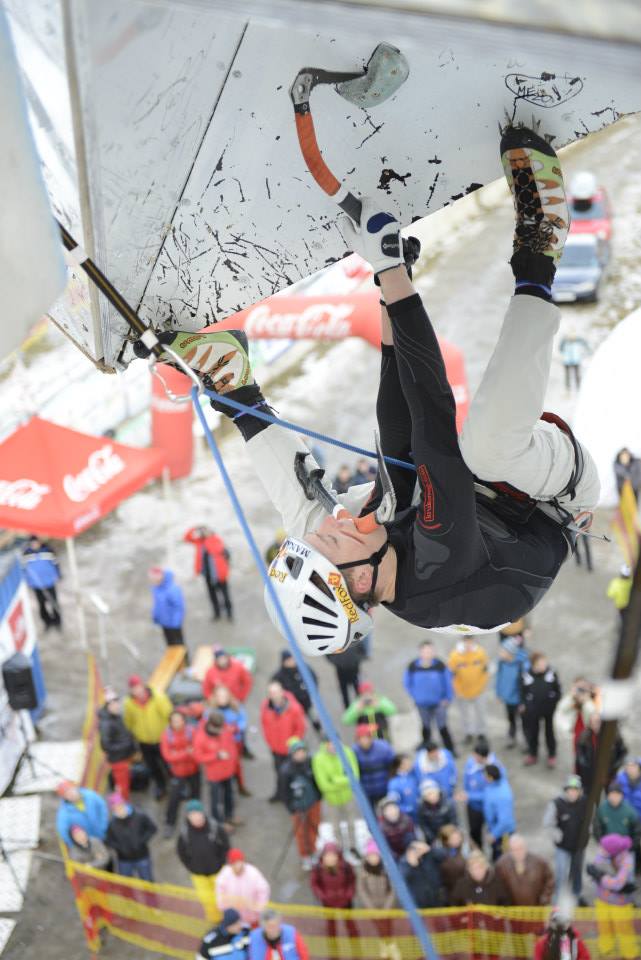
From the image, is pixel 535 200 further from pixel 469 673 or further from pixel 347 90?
pixel 469 673

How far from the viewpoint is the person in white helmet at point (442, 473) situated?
296 cm

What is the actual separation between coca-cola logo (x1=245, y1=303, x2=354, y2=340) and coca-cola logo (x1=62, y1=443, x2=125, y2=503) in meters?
3.36

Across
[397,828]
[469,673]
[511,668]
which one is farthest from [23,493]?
[397,828]

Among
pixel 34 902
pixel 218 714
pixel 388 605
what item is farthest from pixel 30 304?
pixel 34 902

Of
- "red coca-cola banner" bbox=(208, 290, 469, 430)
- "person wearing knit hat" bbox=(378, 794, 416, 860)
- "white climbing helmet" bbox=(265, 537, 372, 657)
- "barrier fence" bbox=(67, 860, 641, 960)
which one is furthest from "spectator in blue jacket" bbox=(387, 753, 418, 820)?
"red coca-cola banner" bbox=(208, 290, 469, 430)

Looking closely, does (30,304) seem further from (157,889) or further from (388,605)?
(157,889)

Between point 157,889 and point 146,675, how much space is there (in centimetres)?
374

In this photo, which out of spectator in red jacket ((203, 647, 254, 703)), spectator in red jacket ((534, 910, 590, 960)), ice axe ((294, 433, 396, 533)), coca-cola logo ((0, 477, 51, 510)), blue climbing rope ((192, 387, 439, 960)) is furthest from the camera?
coca-cola logo ((0, 477, 51, 510))

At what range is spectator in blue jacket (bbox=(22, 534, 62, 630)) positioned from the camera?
472 inches

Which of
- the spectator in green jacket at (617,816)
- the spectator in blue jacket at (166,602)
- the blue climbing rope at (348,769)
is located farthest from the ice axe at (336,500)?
the spectator in blue jacket at (166,602)

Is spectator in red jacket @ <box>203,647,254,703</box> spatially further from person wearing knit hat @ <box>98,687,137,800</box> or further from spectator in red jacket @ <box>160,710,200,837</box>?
person wearing knit hat @ <box>98,687,137,800</box>

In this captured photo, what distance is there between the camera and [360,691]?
10117mm

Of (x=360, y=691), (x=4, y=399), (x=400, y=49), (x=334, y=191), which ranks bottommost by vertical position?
(x=360, y=691)

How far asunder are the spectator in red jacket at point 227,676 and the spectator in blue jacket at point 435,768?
201 centimetres
